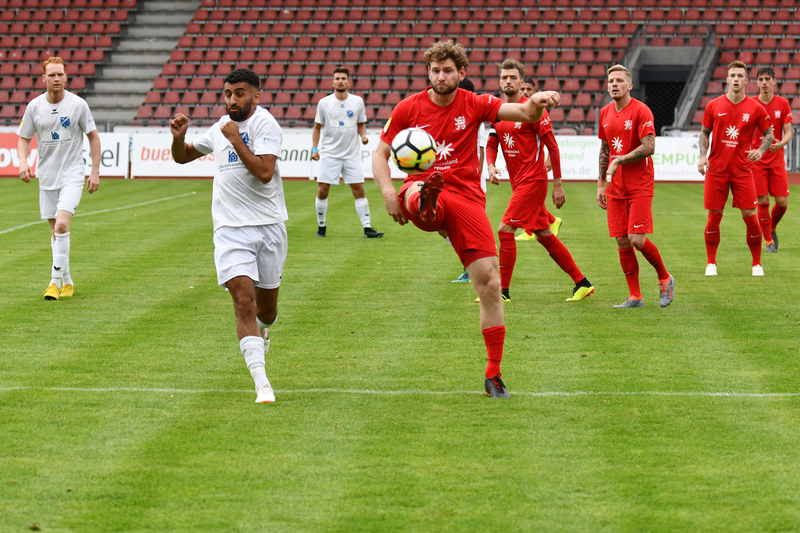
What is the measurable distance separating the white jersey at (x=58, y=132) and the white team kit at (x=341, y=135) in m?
5.74

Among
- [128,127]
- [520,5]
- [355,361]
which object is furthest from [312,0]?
[355,361]

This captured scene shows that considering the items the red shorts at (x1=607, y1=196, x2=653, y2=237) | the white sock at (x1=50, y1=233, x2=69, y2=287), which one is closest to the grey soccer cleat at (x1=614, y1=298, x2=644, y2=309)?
the red shorts at (x1=607, y1=196, x2=653, y2=237)

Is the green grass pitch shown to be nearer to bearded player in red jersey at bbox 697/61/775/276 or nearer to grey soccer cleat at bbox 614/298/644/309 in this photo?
grey soccer cleat at bbox 614/298/644/309

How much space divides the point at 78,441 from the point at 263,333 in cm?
164

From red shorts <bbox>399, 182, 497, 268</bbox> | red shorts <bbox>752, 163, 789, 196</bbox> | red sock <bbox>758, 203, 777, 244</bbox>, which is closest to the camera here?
red shorts <bbox>399, 182, 497, 268</bbox>

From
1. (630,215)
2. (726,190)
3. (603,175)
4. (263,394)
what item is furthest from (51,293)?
(726,190)

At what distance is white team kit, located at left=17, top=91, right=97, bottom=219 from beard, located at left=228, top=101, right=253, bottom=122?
429 cm

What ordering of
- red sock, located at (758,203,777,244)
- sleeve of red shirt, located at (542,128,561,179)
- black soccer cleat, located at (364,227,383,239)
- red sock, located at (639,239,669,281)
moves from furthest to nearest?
black soccer cleat, located at (364,227,383,239)
red sock, located at (758,203,777,244)
sleeve of red shirt, located at (542,128,561,179)
red sock, located at (639,239,669,281)

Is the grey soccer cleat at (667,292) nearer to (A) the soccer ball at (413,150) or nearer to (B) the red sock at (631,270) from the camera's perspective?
(B) the red sock at (631,270)

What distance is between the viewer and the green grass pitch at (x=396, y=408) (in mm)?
4195

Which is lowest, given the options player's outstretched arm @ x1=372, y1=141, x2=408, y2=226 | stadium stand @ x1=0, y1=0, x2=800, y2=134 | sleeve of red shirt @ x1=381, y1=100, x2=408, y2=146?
player's outstretched arm @ x1=372, y1=141, x2=408, y2=226

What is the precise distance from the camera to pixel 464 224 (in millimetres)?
6008

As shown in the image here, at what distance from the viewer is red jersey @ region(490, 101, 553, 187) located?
945 centimetres

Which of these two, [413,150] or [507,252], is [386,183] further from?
[507,252]
